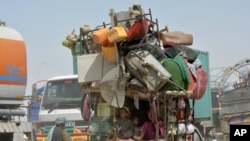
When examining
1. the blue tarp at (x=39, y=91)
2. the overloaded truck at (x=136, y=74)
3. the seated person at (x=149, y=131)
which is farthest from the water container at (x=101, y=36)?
the blue tarp at (x=39, y=91)

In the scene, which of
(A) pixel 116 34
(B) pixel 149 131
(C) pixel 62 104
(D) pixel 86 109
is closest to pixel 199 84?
(B) pixel 149 131

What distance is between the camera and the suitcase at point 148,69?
676 centimetres

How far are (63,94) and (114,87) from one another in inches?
242

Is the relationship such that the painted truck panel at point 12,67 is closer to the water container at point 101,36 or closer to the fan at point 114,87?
the fan at point 114,87

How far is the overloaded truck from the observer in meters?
6.86

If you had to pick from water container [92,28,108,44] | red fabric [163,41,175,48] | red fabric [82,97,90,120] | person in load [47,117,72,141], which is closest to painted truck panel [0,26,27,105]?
red fabric [82,97,90,120]

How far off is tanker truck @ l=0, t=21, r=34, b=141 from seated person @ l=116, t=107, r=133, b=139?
2600 millimetres

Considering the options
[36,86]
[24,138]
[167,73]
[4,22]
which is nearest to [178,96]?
[167,73]

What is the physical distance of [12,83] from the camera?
9273mm

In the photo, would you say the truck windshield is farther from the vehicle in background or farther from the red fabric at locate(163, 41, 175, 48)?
the red fabric at locate(163, 41, 175, 48)

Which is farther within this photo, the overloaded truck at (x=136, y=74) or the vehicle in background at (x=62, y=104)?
the vehicle in background at (x=62, y=104)

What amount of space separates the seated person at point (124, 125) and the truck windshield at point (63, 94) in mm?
5099

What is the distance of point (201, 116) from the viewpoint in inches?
601

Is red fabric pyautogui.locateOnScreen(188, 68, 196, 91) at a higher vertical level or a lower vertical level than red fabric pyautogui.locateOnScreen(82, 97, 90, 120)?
higher
